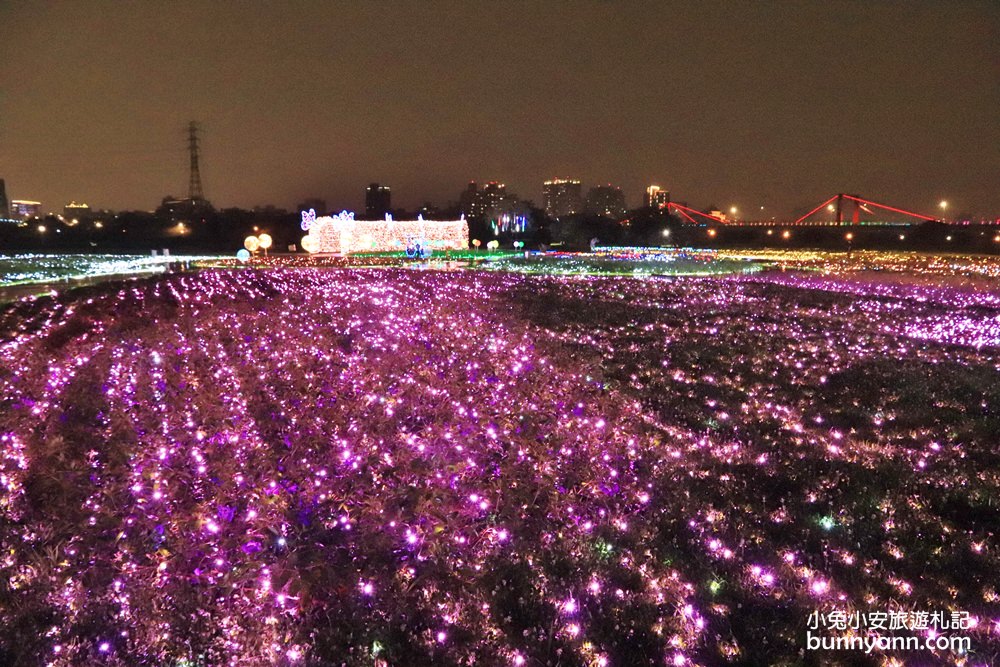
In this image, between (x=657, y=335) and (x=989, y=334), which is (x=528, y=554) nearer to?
(x=657, y=335)

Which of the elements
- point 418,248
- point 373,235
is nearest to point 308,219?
point 373,235

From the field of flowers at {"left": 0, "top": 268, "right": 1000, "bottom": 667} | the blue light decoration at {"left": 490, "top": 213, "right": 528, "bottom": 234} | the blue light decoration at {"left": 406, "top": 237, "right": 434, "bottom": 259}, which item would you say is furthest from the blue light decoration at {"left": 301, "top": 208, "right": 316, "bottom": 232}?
the blue light decoration at {"left": 490, "top": 213, "right": 528, "bottom": 234}

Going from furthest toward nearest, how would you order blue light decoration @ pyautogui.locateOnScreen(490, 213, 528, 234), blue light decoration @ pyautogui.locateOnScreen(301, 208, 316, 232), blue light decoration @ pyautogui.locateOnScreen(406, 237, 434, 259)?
blue light decoration @ pyautogui.locateOnScreen(490, 213, 528, 234), blue light decoration @ pyautogui.locateOnScreen(301, 208, 316, 232), blue light decoration @ pyautogui.locateOnScreen(406, 237, 434, 259)

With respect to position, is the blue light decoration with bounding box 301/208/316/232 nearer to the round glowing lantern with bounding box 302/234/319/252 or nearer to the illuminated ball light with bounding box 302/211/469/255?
the illuminated ball light with bounding box 302/211/469/255

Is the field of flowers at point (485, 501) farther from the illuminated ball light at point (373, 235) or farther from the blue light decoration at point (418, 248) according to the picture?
the illuminated ball light at point (373, 235)

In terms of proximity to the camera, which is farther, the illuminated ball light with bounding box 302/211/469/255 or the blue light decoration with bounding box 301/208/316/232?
the illuminated ball light with bounding box 302/211/469/255

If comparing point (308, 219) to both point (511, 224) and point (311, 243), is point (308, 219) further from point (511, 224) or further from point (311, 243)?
point (511, 224)

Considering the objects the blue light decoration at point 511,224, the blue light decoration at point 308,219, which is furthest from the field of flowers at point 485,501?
the blue light decoration at point 511,224
